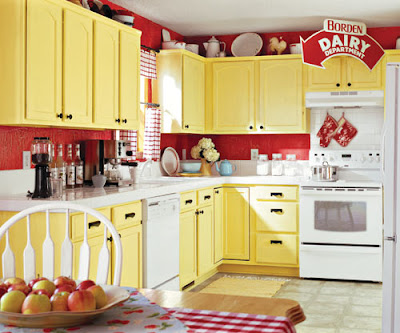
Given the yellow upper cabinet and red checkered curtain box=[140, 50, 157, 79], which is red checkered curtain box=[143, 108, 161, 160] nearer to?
red checkered curtain box=[140, 50, 157, 79]

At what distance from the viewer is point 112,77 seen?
4172 mm

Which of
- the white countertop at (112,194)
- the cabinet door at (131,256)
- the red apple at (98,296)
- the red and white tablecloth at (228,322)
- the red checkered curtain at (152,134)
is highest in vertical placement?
the red checkered curtain at (152,134)

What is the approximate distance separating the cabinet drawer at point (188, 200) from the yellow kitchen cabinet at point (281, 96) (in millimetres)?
1342

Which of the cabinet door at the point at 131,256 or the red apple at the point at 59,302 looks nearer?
the red apple at the point at 59,302

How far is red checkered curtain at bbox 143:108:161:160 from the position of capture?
533 centimetres

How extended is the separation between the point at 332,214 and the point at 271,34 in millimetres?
2104

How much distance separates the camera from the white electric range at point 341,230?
5164 mm

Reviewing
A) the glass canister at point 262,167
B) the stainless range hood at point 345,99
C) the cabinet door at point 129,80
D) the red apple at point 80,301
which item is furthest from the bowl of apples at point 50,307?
the glass canister at point 262,167

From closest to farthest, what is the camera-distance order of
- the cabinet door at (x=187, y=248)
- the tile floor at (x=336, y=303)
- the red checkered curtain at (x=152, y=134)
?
1. the tile floor at (x=336, y=303)
2. the cabinet door at (x=187, y=248)
3. the red checkered curtain at (x=152, y=134)

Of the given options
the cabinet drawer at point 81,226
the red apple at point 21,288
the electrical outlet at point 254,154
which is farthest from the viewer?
the electrical outlet at point 254,154

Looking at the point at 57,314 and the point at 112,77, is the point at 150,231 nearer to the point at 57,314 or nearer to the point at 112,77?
the point at 112,77

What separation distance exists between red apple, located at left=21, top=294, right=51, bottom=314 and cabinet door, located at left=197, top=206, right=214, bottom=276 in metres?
3.71

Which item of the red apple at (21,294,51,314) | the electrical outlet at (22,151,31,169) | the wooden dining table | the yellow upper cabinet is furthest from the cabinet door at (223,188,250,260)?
the red apple at (21,294,51,314)

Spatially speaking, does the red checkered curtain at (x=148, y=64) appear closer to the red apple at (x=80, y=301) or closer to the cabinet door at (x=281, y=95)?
the cabinet door at (x=281, y=95)
